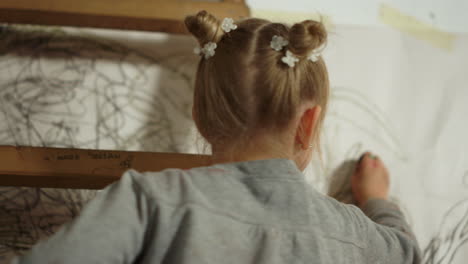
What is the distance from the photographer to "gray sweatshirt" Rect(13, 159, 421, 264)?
373mm

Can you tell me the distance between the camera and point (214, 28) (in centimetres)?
48

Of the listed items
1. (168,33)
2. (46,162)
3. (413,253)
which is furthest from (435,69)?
(46,162)

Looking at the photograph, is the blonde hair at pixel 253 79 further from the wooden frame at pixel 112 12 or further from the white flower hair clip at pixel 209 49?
the wooden frame at pixel 112 12

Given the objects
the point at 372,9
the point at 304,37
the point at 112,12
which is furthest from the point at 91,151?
the point at 372,9

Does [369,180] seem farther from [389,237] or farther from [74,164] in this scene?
[74,164]

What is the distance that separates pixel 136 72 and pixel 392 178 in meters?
0.40

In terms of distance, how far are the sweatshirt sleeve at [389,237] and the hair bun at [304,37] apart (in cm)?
20

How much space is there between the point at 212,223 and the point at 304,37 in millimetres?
199

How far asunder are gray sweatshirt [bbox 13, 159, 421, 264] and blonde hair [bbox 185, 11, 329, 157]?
0.04m

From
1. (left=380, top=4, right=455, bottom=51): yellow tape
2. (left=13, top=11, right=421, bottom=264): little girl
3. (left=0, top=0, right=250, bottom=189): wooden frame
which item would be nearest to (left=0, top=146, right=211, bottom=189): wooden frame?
(left=0, top=0, right=250, bottom=189): wooden frame

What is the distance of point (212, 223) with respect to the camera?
41cm

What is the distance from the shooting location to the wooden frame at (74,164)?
54 cm

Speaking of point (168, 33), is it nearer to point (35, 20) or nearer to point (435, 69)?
point (35, 20)

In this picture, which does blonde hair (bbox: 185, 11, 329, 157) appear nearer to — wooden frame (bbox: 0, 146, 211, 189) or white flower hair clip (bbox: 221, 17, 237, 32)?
white flower hair clip (bbox: 221, 17, 237, 32)
